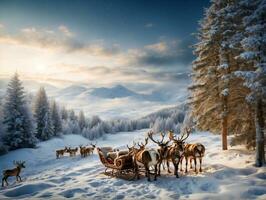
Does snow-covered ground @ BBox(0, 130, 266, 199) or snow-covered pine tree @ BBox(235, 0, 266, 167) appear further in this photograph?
snow-covered pine tree @ BBox(235, 0, 266, 167)

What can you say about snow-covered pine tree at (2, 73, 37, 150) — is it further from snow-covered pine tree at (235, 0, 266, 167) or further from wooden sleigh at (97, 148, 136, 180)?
snow-covered pine tree at (235, 0, 266, 167)

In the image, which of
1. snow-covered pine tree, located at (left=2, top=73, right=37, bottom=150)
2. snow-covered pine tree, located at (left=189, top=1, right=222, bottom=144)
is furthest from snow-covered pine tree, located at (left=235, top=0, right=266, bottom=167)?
snow-covered pine tree, located at (left=2, top=73, right=37, bottom=150)

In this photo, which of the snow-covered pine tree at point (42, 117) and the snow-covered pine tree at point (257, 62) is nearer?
the snow-covered pine tree at point (257, 62)

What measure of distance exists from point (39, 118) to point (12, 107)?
43.0ft

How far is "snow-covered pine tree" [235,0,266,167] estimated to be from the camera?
42.8ft

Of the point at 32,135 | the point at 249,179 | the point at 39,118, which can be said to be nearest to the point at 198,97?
the point at 249,179

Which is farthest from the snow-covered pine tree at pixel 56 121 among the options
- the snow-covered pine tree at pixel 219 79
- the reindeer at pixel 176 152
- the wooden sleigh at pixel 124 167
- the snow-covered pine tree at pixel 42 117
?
the reindeer at pixel 176 152

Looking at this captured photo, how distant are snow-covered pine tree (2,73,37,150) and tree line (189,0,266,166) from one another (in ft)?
90.3

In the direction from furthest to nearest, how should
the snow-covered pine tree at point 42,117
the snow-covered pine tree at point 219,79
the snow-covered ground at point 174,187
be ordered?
the snow-covered pine tree at point 42,117
the snow-covered pine tree at point 219,79
the snow-covered ground at point 174,187

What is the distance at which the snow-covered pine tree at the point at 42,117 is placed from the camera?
163 ft

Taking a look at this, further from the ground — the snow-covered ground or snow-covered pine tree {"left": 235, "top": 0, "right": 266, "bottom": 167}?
snow-covered pine tree {"left": 235, "top": 0, "right": 266, "bottom": 167}

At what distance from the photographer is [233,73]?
54.4 ft

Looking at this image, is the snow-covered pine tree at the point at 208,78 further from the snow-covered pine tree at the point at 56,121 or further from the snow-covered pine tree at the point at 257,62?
the snow-covered pine tree at the point at 56,121

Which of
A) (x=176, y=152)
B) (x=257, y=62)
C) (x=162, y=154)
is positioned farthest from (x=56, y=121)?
(x=257, y=62)
